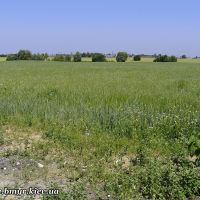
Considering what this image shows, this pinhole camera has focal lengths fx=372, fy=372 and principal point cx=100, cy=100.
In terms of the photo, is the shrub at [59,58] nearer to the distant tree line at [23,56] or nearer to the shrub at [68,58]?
the shrub at [68,58]

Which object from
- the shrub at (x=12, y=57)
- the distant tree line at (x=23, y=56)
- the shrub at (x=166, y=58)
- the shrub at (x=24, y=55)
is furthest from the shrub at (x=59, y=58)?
the shrub at (x=166, y=58)

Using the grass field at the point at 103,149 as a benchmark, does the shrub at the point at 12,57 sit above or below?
below

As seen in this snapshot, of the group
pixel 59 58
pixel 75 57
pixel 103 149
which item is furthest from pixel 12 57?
pixel 103 149

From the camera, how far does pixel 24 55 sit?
305 ft

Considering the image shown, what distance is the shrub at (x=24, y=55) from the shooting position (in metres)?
92.7

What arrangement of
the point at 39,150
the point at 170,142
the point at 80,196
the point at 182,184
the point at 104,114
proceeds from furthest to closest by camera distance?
1. the point at 104,114
2. the point at 170,142
3. the point at 39,150
4. the point at 182,184
5. the point at 80,196

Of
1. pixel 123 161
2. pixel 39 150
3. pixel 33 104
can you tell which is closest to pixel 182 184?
pixel 123 161

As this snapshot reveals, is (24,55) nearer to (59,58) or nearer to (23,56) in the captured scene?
(23,56)

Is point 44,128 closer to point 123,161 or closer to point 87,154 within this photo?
point 87,154

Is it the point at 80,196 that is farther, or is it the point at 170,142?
the point at 170,142

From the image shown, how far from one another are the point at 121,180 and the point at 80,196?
81cm

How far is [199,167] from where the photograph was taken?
535 centimetres

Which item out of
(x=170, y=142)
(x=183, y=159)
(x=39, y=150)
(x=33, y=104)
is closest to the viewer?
(x=183, y=159)

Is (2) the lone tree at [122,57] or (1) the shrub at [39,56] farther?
(1) the shrub at [39,56]
